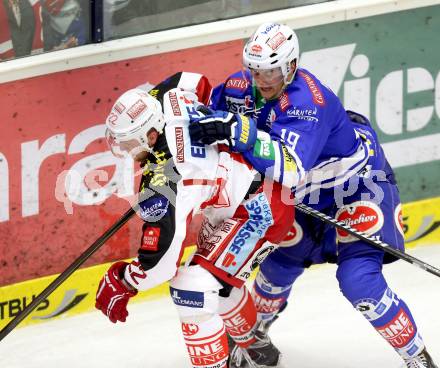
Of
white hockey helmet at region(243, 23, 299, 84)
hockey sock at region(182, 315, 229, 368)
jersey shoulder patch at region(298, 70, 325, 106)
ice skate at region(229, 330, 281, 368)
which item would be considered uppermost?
white hockey helmet at region(243, 23, 299, 84)

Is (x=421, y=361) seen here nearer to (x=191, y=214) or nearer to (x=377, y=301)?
(x=377, y=301)

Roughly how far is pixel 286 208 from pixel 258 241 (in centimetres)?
18

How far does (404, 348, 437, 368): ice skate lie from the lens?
543 cm

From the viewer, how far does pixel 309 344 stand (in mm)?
6160

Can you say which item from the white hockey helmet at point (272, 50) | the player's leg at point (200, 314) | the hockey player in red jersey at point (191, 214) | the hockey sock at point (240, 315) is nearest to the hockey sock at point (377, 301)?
the hockey player in red jersey at point (191, 214)

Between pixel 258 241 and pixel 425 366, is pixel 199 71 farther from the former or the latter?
pixel 425 366

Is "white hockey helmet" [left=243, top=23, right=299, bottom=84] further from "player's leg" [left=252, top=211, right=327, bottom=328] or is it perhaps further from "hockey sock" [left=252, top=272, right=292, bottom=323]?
"hockey sock" [left=252, top=272, right=292, bottom=323]

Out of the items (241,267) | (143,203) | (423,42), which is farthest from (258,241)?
(423,42)

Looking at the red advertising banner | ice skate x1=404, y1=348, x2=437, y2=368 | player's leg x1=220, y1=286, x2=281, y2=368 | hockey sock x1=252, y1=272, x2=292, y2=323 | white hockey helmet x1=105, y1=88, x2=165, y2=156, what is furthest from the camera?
the red advertising banner

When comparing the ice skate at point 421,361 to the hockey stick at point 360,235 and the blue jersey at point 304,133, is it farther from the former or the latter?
the blue jersey at point 304,133

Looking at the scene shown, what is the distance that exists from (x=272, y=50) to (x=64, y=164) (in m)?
1.51

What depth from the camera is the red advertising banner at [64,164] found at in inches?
245

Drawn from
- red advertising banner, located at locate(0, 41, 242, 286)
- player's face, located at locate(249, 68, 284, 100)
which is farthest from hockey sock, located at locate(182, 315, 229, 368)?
red advertising banner, located at locate(0, 41, 242, 286)

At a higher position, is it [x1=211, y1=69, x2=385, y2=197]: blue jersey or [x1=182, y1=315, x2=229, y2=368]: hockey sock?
[x1=211, y1=69, x2=385, y2=197]: blue jersey
